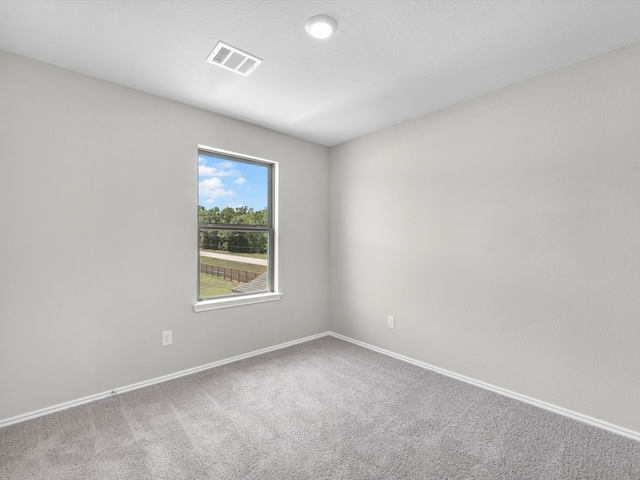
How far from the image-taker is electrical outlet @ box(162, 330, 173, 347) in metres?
2.69

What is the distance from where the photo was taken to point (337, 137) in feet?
12.1

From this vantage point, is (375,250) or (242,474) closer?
(242,474)

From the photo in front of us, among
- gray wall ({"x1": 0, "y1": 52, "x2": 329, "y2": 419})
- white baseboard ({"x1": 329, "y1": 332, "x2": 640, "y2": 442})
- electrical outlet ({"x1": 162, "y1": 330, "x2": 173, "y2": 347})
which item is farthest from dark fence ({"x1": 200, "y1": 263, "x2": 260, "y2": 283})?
white baseboard ({"x1": 329, "y1": 332, "x2": 640, "y2": 442})

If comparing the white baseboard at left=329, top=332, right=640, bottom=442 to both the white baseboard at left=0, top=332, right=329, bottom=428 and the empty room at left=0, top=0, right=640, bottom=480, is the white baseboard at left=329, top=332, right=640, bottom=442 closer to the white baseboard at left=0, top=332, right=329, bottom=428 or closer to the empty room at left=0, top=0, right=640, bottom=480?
the empty room at left=0, top=0, right=640, bottom=480

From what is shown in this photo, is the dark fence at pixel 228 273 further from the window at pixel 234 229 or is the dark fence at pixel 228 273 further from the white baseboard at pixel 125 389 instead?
the white baseboard at pixel 125 389

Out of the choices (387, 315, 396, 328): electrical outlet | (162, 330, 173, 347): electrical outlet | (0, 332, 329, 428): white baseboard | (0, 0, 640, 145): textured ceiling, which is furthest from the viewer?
(387, 315, 396, 328): electrical outlet

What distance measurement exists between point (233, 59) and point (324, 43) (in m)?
0.63

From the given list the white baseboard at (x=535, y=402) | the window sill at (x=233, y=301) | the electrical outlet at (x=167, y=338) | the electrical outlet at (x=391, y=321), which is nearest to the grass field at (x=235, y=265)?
the window sill at (x=233, y=301)

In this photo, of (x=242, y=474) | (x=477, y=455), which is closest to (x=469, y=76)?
(x=477, y=455)

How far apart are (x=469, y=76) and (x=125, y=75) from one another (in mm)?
2546

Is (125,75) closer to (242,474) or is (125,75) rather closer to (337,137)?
(337,137)

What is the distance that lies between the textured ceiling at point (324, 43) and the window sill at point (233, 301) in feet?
6.00

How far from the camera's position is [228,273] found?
10.7ft

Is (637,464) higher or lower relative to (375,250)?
lower
